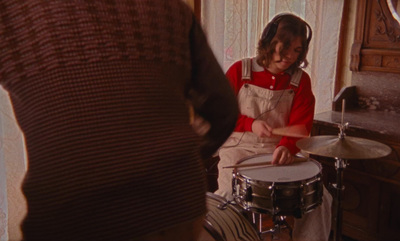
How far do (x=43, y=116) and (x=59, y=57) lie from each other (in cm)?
9

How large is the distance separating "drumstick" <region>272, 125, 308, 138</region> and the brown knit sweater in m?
1.02

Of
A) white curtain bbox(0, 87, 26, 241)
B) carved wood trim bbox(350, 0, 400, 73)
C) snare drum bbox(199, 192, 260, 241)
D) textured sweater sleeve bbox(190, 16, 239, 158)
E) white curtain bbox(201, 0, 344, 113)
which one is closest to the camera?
textured sweater sleeve bbox(190, 16, 239, 158)

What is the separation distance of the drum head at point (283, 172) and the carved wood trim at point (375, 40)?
35.0 inches

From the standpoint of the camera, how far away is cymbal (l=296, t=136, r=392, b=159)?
1.50 m

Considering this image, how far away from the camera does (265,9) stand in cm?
203

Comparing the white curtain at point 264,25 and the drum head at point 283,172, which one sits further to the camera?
the white curtain at point 264,25

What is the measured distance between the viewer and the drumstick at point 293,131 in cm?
160

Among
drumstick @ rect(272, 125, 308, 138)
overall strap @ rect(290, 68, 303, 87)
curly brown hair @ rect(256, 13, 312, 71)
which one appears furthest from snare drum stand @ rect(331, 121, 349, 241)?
curly brown hair @ rect(256, 13, 312, 71)

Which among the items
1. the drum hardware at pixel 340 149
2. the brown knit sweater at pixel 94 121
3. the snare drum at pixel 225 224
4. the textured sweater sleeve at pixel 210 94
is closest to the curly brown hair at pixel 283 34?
the drum hardware at pixel 340 149

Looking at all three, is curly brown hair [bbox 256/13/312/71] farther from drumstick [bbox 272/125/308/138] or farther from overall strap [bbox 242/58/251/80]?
drumstick [bbox 272/125/308/138]

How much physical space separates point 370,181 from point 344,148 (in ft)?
1.51

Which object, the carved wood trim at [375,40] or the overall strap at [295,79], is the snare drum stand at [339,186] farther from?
the carved wood trim at [375,40]

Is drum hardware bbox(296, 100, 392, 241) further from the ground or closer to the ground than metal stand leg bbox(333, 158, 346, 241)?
further from the ground

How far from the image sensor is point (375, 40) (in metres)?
2.12
